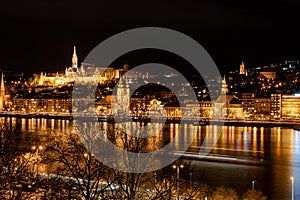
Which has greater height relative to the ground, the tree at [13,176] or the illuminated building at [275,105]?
the illuminated building at [275,105]

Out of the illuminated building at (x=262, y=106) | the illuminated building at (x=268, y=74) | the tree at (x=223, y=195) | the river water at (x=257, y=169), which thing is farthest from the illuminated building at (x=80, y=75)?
the tree at (x=223, y=195)

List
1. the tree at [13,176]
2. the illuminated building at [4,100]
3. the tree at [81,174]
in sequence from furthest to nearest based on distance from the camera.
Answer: the illuminated building at [4,100] → the tree at [81,174] → the tree at [13,176]

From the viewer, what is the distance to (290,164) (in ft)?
31.9

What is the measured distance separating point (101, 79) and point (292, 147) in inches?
1396

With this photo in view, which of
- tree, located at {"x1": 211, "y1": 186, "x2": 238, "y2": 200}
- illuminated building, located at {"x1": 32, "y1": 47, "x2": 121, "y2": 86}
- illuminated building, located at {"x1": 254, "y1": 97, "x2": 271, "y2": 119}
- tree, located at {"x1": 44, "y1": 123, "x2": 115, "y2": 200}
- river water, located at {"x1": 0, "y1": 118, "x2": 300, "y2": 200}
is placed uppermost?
illuminated building, located at {"x1": 32, "y1": 47, "x2": 121, "y2": 86}

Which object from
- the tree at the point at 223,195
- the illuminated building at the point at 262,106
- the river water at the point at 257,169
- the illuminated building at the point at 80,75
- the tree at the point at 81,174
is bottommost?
the river water at the point at 257,169

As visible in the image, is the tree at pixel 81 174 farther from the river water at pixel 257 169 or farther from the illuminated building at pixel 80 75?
the illuminated building at pixel 80 75

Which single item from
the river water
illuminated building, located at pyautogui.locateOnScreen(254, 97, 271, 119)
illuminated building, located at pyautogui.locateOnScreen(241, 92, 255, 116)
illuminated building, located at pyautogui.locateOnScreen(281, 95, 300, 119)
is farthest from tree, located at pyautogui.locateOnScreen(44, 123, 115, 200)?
illuminated building, located at pyautogui.locateOnScreen(241, 92, 255, 116)

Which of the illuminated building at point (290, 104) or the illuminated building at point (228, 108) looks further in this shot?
the illuminated building at point (228, 108)


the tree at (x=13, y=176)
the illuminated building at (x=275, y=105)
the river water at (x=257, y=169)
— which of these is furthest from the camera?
the illuminated building at (x=275, y=105)

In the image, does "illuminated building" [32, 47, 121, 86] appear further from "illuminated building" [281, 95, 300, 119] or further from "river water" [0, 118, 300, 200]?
"river water" [0, 118, 300, 200]

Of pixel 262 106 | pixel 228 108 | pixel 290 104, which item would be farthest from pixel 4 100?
pixel 290 104

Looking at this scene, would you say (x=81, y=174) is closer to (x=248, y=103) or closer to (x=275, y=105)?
(x=275, y=105)

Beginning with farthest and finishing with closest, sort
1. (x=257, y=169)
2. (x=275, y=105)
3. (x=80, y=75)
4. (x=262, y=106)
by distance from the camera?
(x=80, y=75), (x=262, y=106), (x=275, y=105), (x=257, y=169)
